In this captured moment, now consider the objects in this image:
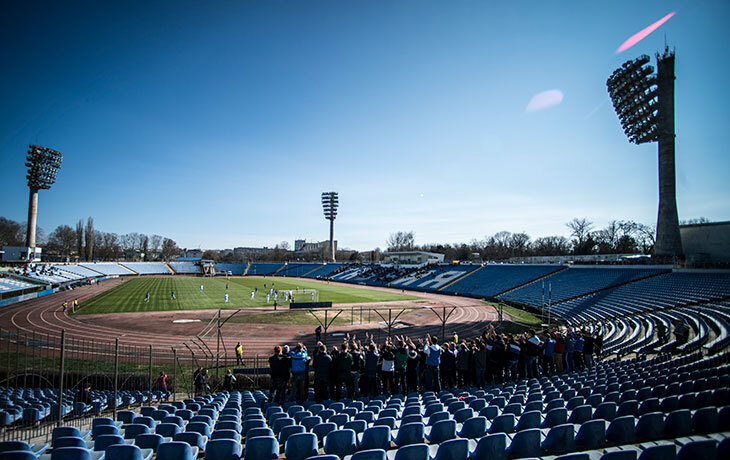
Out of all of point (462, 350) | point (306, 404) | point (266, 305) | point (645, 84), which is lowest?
point (266, 305)

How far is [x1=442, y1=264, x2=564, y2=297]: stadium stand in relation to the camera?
5046 cm

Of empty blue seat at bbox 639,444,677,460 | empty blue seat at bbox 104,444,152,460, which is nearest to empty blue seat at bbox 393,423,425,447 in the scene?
empty blue seat at bbox 639,444,677,460

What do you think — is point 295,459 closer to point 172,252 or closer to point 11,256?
point 11,256

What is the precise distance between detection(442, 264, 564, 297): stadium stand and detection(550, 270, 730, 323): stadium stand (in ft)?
47.1

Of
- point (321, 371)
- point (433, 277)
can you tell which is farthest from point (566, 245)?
point (321, 371)

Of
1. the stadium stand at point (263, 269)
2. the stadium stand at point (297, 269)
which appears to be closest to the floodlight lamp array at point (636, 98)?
the stadium stand at point (297, 269)

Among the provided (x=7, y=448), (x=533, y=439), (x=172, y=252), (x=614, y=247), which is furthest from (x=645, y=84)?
(x=172, y=252)

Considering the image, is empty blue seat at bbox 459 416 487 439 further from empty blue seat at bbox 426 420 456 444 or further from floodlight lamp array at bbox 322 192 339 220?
floodlight lamp array at bbox 322 192 339 220

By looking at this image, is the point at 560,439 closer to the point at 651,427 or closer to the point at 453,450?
the point at 651,427

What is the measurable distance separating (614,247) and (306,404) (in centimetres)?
9346

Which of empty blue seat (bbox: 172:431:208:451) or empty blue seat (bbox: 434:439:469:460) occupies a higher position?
empty blue seat (bbox: 434:439:469:460)

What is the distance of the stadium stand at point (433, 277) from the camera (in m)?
61.9

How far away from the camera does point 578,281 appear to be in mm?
41812

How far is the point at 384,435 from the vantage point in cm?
512
